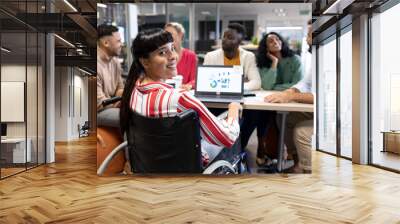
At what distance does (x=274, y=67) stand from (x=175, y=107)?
1.42 meters

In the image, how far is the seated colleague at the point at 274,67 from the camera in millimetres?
5512

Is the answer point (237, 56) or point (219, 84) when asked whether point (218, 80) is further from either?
point (237, 56)

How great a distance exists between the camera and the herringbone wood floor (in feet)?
12.2

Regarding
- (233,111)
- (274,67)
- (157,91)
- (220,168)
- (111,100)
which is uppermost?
(274,67)

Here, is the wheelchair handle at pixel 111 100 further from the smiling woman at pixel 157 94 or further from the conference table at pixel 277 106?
the conference table at pixel 277 106

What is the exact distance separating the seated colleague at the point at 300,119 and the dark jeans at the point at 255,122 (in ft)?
0.64

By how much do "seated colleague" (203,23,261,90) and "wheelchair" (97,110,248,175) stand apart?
2.60ft

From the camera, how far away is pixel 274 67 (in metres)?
5.55

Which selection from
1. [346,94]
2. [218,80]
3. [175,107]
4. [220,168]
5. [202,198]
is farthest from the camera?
[346,94]

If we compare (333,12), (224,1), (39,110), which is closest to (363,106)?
(333,12)

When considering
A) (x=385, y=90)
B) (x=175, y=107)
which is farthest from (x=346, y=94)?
(x=175, y=107)

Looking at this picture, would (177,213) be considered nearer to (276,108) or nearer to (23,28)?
(276,108)

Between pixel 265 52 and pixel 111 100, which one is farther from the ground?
pixel 265 52

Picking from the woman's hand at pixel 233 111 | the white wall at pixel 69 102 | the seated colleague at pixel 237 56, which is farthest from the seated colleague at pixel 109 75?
the white wall at pixel 69 102
